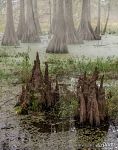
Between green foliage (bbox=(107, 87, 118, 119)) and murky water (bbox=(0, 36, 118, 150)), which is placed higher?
green foliage (bbox=(107, 87, 118, 119))

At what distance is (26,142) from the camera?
16.6 feet

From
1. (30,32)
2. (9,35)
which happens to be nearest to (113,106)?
(9,35)

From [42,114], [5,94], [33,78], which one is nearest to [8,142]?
[42,114]

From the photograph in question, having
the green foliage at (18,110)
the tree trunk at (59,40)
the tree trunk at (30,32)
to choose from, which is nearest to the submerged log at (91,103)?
the green foliage at (18,110)

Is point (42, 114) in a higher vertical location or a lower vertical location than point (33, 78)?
lower

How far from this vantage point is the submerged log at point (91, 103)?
5484mm

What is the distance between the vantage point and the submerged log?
5.48 metres

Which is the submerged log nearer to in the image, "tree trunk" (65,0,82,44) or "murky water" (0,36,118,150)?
"murky water" (0,36,118,150)

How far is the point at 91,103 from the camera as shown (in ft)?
17.9

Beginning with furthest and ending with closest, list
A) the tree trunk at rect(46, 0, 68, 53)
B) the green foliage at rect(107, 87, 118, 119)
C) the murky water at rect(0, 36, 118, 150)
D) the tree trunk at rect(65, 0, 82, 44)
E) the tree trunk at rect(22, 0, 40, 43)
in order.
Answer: the tree trunk at rect(22, 0, 40, 43) → the tree trunk at rect(65, 0, 82, 44) → the tree trunk at rect(46, 0, 68, 53) → the green foliage at rect(107, 87, 118, 119) → the murky water at rect(0, 36, 118, 150)

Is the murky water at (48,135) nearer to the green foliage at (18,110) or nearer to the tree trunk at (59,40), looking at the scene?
the green foliage at (18,110)

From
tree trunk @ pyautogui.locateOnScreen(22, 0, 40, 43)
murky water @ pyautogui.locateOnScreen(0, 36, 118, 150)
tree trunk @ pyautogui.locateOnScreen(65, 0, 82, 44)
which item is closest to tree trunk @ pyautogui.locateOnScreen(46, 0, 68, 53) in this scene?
tree trunk @ pyautogui.locateOnScreen(65, 0, 82, 44)

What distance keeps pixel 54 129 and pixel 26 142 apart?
61cm

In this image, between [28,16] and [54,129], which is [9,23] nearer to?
[28,16]
